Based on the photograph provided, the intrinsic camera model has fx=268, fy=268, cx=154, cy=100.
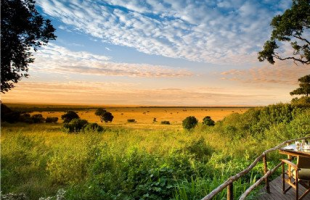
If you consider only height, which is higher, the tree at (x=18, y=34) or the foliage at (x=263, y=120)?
the tree at (x=18, y=34)

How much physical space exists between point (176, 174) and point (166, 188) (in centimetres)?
79

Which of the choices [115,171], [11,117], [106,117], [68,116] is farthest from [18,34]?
[106,117]

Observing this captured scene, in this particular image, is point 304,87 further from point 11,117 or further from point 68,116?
point 11,117

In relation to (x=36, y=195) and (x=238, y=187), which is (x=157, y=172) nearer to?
(x=238, y=187)

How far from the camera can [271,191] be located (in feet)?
20.4

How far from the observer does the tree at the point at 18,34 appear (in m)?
8.74

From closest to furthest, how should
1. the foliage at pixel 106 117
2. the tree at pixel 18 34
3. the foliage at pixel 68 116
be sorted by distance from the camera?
the tree at pixel 18 34, the foliage at pixel 68 116, the foliage at pixel 106 117

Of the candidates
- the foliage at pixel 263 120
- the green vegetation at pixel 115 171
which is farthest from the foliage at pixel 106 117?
the green vegetation at pixel 115 171

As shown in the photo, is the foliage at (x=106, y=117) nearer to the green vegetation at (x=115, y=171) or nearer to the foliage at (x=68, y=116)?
the foliage at (x=68, y=116)

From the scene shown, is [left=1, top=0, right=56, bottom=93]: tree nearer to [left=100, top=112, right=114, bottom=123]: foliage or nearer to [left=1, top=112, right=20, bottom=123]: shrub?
[left=1, top=112, right=20, bottom=123]: shrub

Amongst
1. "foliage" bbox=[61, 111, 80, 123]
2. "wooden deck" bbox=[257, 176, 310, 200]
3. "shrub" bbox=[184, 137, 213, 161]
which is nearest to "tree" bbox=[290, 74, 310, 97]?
"shrub" bbox=[184, 137, 213, 161]

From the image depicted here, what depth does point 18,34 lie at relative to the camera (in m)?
9.26

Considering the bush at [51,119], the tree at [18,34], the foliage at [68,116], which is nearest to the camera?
the tree at [18,34]

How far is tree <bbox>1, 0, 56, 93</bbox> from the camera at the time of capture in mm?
8742
